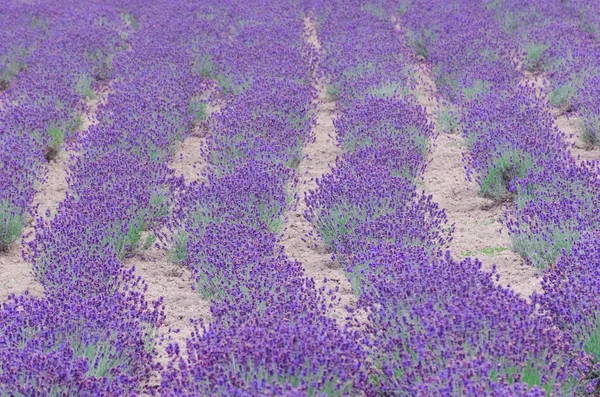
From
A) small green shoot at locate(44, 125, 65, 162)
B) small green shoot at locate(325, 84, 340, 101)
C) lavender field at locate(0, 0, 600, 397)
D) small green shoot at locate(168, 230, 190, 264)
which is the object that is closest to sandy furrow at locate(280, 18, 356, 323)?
lavender field at locate(0, 0, 600, 397)

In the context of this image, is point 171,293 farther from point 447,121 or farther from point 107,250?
point 447,121

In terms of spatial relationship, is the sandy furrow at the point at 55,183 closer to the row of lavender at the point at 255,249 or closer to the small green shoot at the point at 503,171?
the row of lavender at the point at 255,249

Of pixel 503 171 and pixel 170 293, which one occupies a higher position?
pixel 503 171

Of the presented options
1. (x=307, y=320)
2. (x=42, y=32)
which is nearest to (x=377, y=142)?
(x=307, y=320)

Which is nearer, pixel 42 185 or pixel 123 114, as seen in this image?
pixel 42 185

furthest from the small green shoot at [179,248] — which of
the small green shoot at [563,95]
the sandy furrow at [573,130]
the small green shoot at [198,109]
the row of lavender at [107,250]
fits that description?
the small green shoot at [563,95]

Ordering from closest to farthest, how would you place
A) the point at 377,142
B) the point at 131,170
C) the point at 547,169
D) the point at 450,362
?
the point at 450,362 < the point at 547,169 < the point at 131,170 < the point at 377,142

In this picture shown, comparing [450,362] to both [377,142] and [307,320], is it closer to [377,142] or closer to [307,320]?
[307,320]

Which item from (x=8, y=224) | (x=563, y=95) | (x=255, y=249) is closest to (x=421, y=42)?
(x=563, y=95)
